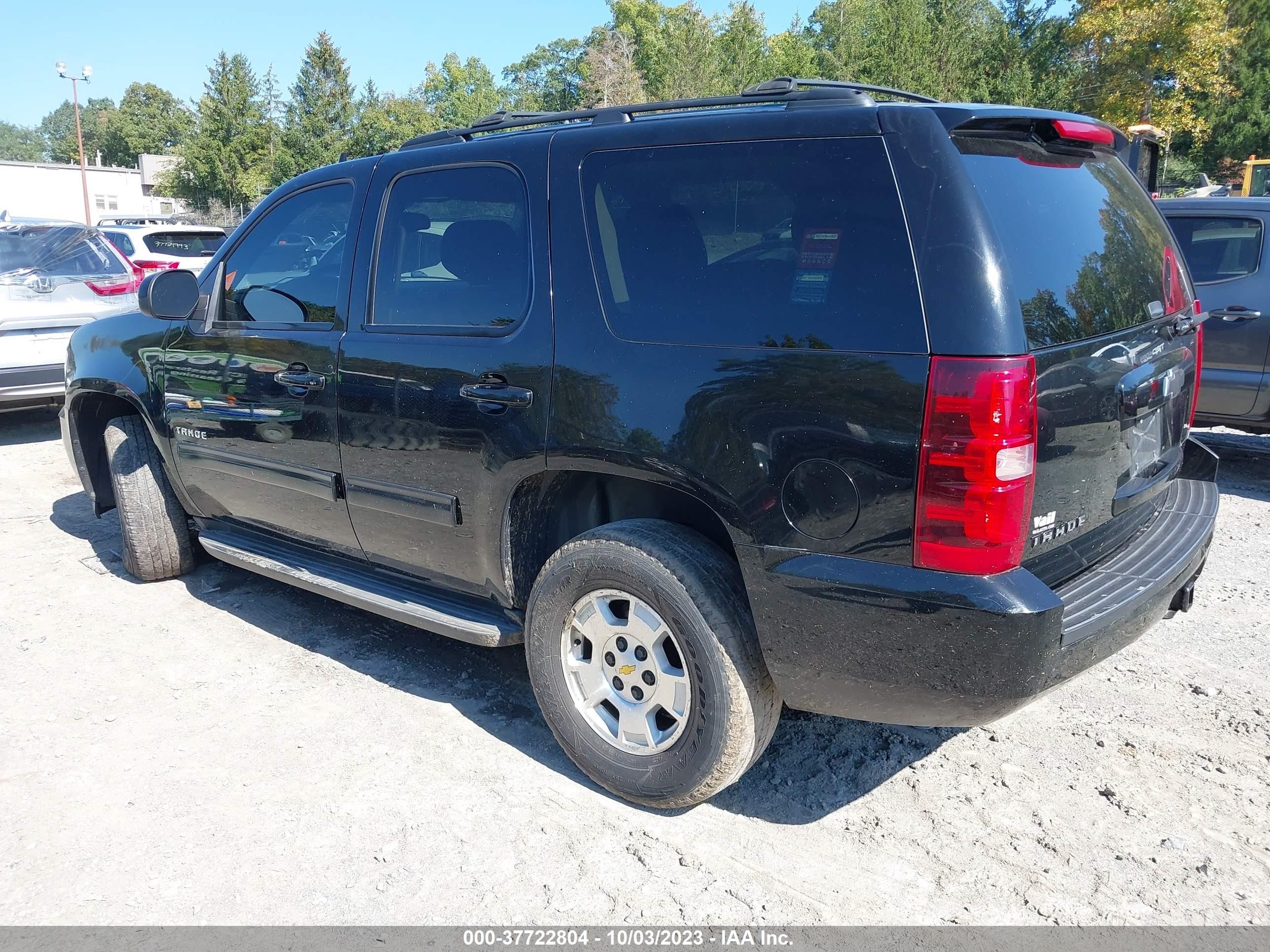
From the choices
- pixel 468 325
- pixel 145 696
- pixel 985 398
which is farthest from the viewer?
pixel 145 696

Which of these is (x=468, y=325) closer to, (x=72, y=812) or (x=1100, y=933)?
(x=72, y=812)

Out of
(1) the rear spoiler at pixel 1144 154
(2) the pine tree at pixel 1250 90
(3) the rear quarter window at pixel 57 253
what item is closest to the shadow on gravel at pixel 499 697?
(1) the rear spoiler at pixel 1144 154

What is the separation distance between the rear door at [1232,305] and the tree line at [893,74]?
16499 millimetres

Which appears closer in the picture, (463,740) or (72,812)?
(72,812)

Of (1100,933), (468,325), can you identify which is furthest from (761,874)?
(468,325)

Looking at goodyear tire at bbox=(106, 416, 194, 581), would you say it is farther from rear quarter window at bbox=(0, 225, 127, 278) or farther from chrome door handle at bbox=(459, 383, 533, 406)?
rear quarter window at bbox=(0, 225, 127, 278)

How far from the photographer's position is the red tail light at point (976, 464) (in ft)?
7.37

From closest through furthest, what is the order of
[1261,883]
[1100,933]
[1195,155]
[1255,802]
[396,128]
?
[1100,933] < [1261,883] < [1255,802] < [1195,155] < [396,128]

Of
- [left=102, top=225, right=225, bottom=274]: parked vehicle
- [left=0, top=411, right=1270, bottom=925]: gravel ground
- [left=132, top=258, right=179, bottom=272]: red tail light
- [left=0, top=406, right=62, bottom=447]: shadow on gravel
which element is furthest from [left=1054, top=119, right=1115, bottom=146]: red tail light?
[left=132, top=258, right=179, bottom=272]: red tail light

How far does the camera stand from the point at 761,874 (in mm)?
2693

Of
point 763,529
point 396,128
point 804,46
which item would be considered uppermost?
point 804,46

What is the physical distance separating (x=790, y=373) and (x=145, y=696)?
289cm

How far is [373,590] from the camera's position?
12.1ft

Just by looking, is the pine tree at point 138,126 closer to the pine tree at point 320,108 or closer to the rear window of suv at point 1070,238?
the pine tree at point 320,108
